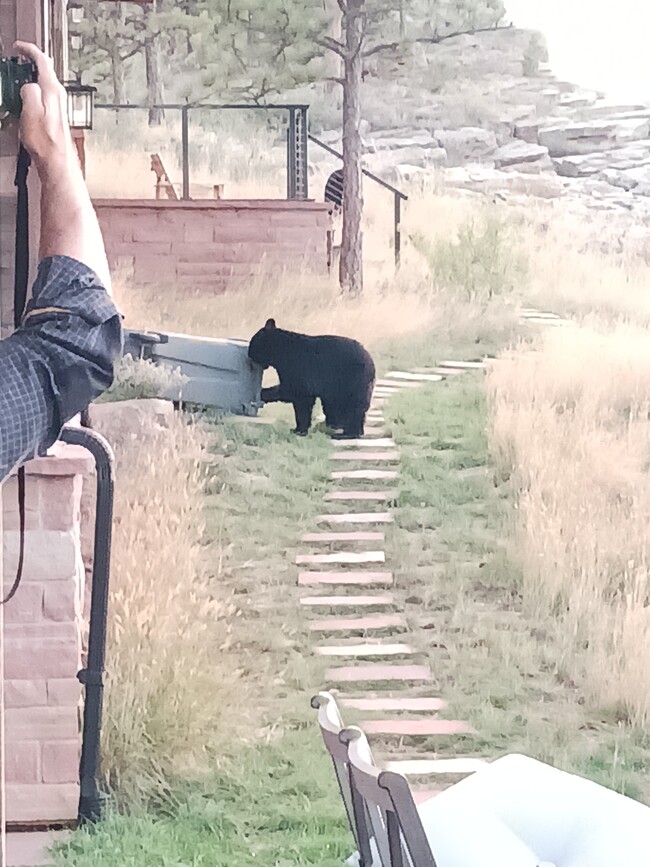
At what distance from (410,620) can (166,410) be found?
596mm

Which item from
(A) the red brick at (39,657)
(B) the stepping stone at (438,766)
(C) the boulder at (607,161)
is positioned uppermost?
(C) the boulder at (607,161)

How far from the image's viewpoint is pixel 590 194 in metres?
2.14

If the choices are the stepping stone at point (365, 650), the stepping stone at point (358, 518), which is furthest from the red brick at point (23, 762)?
the stepping stone at point (358, 518)

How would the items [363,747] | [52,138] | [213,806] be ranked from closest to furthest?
[52,138] → [363,747] → [213,806]

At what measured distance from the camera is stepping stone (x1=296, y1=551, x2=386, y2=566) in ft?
6.98

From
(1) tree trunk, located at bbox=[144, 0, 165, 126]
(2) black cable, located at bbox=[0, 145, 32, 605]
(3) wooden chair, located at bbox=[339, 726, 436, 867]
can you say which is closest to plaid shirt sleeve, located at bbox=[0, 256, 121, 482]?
(2) black cable, located at bbox=[0, 145, 32, 605]

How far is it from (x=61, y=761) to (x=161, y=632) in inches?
11.8

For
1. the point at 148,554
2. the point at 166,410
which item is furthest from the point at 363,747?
the point at 166,410

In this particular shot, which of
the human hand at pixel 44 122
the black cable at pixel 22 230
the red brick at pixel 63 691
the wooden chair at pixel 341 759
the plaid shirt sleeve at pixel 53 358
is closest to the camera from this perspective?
the plaid shirt sleeve at pixel 53 358

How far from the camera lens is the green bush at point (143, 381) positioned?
6.97 feet

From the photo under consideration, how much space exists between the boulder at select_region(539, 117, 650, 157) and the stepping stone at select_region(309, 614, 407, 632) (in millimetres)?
907

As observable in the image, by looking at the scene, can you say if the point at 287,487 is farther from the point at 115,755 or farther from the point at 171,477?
the point at 115,755

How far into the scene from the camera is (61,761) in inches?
83.4

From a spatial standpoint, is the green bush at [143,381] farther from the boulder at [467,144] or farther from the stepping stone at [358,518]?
the boulder at [467,144]
